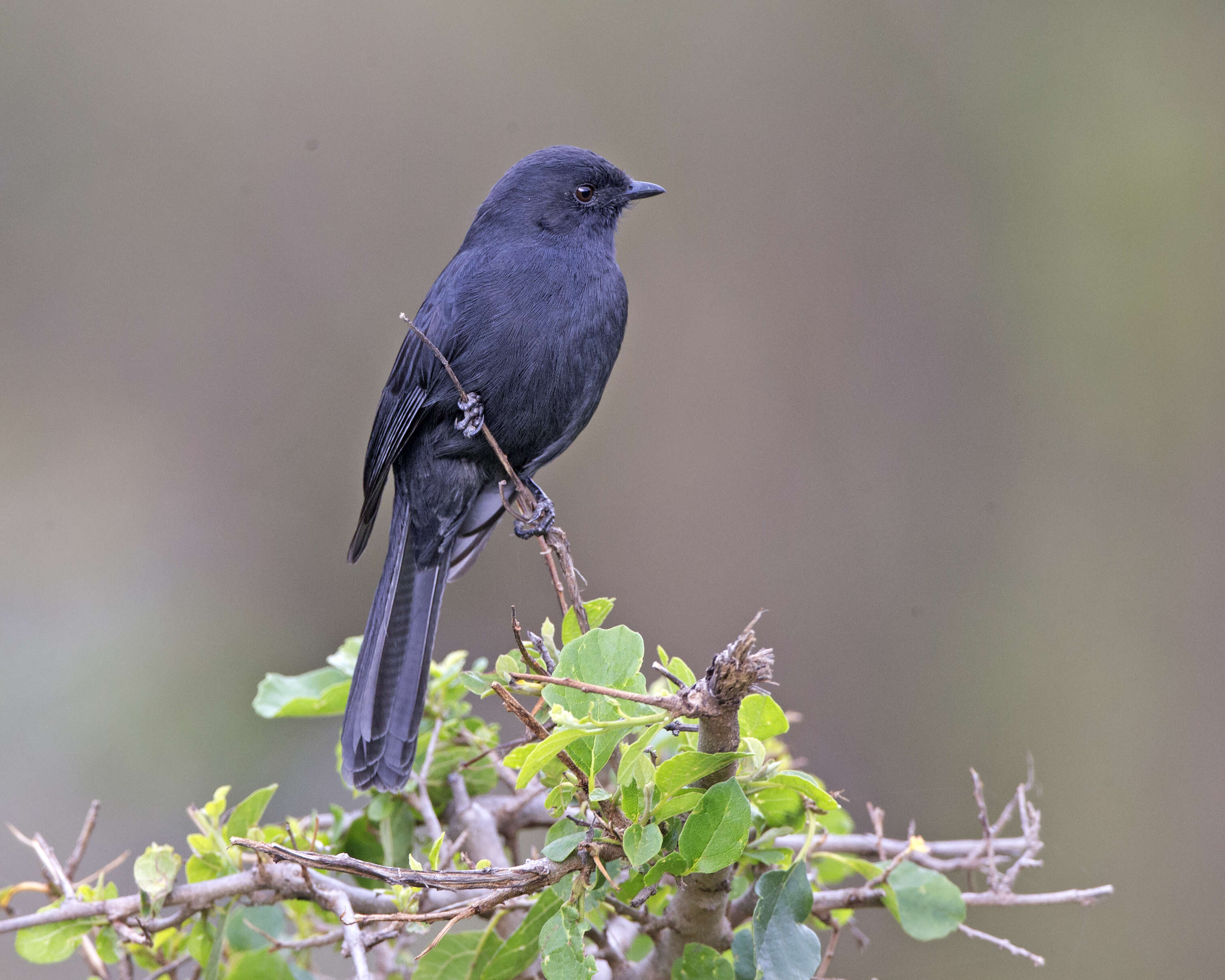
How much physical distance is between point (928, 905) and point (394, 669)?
3.70 ft

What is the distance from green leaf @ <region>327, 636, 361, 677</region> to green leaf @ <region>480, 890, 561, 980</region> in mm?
753

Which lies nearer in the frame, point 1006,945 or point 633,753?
point 633,753

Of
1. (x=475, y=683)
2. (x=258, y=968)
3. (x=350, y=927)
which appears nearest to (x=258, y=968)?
(x=258, y=968)

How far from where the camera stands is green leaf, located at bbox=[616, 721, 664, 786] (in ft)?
4.16

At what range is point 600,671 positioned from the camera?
4.51ft

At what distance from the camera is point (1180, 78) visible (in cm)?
514

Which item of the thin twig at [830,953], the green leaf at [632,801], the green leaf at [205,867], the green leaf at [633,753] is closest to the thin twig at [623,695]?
the green leaf at [633,753]

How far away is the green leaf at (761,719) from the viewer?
1.49 m

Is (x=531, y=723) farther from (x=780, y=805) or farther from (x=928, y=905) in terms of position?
(x=928, y=905)

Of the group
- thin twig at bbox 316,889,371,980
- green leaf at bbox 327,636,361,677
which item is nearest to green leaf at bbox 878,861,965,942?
thin twig at bbox 316,889,371,980

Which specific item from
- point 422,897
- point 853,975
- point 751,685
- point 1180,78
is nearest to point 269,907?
point 422,897

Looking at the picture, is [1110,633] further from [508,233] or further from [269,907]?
[269,907]

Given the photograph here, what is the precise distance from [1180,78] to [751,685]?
16.8 feet

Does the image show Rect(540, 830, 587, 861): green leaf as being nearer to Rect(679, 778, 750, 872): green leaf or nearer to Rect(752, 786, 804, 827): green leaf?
Rect(679, 778, 750, 872): green leaf
